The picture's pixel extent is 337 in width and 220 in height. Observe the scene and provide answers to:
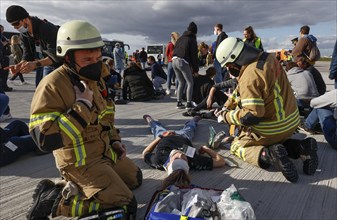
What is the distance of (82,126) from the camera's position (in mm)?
2041

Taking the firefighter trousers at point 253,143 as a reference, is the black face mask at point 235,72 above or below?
above

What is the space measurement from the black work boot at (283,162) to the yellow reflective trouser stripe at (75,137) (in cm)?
191

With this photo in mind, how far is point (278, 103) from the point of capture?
10.2 feet

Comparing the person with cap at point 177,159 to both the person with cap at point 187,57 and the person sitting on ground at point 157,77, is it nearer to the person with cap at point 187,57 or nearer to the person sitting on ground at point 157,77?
the person with cap at point 187,57

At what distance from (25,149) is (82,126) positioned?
2.03m

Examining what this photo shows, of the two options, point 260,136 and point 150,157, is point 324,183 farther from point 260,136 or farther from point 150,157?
point 150,157

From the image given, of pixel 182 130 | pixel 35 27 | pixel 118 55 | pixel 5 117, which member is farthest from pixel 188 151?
pixel 118 55

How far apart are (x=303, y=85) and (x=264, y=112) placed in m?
2.27

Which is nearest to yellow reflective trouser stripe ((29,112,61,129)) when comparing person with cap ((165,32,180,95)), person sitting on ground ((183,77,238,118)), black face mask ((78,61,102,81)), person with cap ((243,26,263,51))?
black face mask ((78,61,102,81))

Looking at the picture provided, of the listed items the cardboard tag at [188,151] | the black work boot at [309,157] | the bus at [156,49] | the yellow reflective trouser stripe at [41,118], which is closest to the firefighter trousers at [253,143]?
the black work boot at [309,157]

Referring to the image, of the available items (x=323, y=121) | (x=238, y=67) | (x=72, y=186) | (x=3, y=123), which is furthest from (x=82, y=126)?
(x=3, y=123)

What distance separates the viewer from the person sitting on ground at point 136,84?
7570 mm

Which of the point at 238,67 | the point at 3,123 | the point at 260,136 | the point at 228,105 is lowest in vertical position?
the point at 3,123

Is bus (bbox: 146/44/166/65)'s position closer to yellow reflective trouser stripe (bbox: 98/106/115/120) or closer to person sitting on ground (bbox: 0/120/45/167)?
person sitting on ground (bbox: 0/120/45/167)
